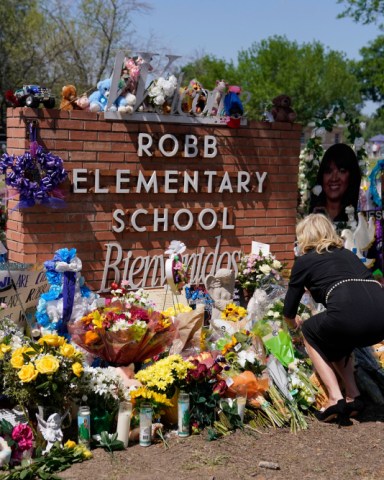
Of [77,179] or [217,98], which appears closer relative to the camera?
[77,179]

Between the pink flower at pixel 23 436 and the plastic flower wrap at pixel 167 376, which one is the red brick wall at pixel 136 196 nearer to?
the plastic flower wrap at pixel 167 376

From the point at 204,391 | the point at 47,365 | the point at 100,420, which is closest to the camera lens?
the point at 47,365

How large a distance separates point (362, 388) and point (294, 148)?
3080 mm

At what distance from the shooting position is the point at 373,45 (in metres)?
42.6

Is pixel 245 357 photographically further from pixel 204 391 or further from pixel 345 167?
pixel 345 167

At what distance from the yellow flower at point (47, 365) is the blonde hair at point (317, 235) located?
2.03 metres

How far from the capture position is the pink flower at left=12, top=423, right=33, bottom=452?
14.0 feet

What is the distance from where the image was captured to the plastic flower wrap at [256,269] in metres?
7.12

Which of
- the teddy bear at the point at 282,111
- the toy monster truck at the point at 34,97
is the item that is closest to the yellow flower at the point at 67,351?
the toy monster truck at the point at 34,97

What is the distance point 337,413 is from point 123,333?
1588 mm

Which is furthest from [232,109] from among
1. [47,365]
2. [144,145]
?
[47,365]

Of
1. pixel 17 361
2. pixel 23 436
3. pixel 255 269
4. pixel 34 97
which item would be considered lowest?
pixel 23 436

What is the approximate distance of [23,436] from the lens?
169 inches

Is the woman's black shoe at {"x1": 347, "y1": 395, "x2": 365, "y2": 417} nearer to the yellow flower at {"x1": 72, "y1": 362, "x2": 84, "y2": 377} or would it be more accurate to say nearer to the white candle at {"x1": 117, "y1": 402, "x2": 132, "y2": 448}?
the white candle at {"x1": 117, "y1": 402, "x2": 132, "y2": 448}
